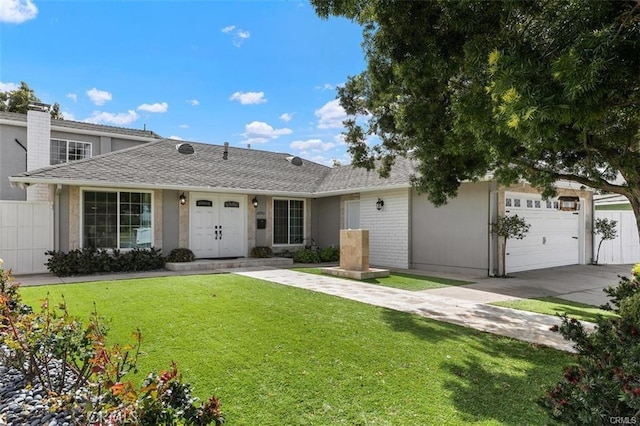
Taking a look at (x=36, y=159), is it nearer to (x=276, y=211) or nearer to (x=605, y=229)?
(x=276, y=211)

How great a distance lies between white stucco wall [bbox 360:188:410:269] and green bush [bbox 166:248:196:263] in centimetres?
740

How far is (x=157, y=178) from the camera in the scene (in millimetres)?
13523

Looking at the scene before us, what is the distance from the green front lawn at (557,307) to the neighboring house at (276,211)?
145 inches

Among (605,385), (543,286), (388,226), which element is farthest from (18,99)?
(605,385)

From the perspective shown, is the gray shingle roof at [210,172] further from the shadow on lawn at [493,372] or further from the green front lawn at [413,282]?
the shadow on lawn at [493,372]

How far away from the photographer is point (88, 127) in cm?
1870

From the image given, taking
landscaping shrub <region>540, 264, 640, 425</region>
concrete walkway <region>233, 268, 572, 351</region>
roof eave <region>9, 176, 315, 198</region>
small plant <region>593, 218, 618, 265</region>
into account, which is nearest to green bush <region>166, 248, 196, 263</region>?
roof eave <region>9, 176, 315, 198</region>

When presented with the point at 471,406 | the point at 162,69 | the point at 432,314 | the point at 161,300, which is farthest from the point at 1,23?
the point at 471,406

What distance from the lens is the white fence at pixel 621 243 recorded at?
16203 mm

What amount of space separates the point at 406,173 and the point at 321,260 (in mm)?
5282

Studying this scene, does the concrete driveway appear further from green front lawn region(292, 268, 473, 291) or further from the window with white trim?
the window with white trim

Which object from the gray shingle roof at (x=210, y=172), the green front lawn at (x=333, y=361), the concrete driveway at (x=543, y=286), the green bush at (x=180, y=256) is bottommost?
the concrete driveway at (x=543, y=286)

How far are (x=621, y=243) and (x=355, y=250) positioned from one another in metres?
13.2

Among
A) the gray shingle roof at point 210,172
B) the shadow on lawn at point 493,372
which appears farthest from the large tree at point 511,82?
the gray shingle roof at point 210,172
